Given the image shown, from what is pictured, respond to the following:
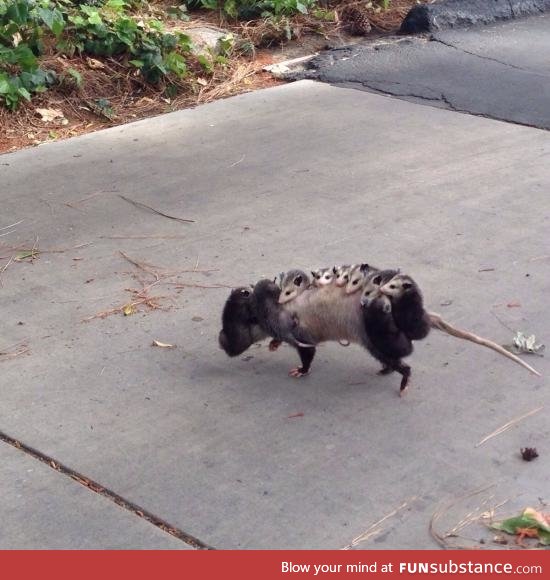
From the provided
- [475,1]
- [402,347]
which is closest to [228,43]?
[475,1]

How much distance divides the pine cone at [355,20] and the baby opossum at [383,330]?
6.42 m

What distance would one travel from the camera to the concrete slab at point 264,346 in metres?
3.73

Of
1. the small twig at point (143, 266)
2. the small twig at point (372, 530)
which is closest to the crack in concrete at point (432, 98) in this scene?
the small twig at point (143, 266)

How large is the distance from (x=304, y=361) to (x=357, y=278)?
1.46 ft

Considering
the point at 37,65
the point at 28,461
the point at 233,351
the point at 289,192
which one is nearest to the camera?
the point at 28,461

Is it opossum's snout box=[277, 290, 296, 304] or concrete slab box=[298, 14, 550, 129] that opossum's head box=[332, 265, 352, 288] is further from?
concrete slab box=[298, 14, 550, 129]

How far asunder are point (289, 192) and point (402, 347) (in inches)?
99.7

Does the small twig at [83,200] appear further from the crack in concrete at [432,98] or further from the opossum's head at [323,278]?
the crack in concrete at [432,98]

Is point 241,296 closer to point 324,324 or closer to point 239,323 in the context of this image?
point 239,323

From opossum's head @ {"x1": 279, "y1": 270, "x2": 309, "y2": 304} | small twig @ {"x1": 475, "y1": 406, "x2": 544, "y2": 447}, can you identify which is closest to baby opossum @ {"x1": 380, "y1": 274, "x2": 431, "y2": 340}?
opossum's head @ {"x1": 279, "y1": 270, "x2": 309, "y2": 304}

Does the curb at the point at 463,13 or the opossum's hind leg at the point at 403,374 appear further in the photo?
the curb at the point at 463,13

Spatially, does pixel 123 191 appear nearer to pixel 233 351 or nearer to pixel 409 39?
pixel 233 351

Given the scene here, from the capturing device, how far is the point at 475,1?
34.5 ft

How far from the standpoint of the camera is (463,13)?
1033 centimetres
